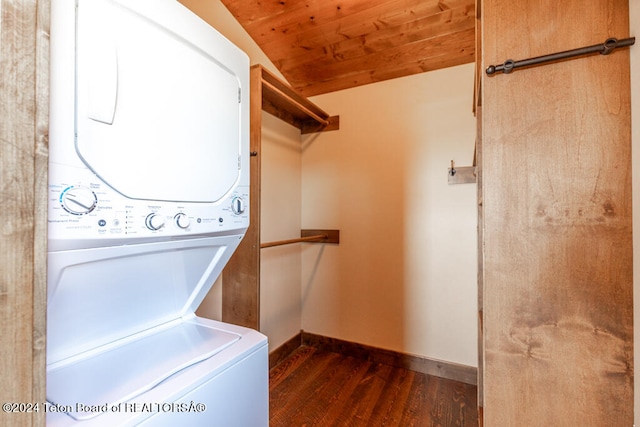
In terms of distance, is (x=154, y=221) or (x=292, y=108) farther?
(x=292, y=108)

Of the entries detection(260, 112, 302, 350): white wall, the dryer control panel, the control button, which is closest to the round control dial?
the dryer control panel

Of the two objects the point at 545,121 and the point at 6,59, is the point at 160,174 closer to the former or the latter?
the point at 6,59

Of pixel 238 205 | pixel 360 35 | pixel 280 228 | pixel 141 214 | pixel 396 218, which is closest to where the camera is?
pixel 141 214

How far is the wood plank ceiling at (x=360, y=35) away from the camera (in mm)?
1738

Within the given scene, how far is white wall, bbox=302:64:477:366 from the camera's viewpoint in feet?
6.56

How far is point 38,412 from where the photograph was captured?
407mm

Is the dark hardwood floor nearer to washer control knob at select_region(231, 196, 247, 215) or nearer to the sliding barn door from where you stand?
the sliding barn door

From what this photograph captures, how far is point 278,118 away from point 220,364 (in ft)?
6.41

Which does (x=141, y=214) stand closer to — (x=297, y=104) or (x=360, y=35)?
(x=297, y=104)

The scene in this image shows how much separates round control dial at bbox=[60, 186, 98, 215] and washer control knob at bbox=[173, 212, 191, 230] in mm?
181

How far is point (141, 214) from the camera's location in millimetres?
637

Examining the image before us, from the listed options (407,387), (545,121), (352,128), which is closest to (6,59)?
(545,121)

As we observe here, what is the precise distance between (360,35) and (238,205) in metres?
1.66

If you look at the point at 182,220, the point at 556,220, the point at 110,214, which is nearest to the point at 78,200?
the point at 110,214
